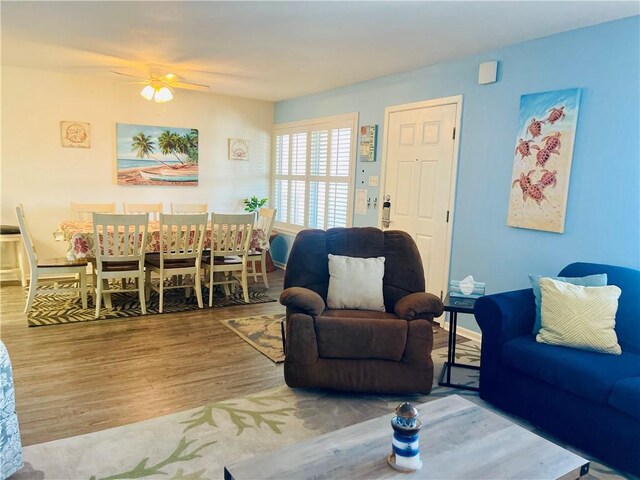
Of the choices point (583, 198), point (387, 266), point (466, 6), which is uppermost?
point (466, 6)

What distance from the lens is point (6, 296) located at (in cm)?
479

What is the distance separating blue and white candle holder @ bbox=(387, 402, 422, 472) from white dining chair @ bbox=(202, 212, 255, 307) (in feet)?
11.2

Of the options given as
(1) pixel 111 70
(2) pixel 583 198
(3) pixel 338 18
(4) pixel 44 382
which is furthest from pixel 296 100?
(4) pixel 44 382

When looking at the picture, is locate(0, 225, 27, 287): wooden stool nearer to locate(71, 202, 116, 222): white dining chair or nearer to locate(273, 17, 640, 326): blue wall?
locate(71, 202, 116, 222): white dining chair

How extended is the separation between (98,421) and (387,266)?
207 cm

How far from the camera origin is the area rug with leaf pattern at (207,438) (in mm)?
2102

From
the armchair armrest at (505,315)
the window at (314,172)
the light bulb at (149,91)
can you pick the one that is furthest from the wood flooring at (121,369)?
the light bulb at (149,91)

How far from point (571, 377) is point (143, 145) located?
17.9ft

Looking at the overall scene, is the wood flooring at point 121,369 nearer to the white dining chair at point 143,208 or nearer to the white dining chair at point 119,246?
the white dining chair at point 119,246

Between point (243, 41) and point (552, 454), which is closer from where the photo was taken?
point (552, 454)

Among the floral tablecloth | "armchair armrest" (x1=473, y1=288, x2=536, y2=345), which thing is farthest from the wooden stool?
"armchair armrest" (x1=473, y1=288, x2=536, y2=345)

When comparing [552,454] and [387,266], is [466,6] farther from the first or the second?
[552,454]

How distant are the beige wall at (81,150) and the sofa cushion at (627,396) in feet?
17.9

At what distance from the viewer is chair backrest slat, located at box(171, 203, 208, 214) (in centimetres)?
590
